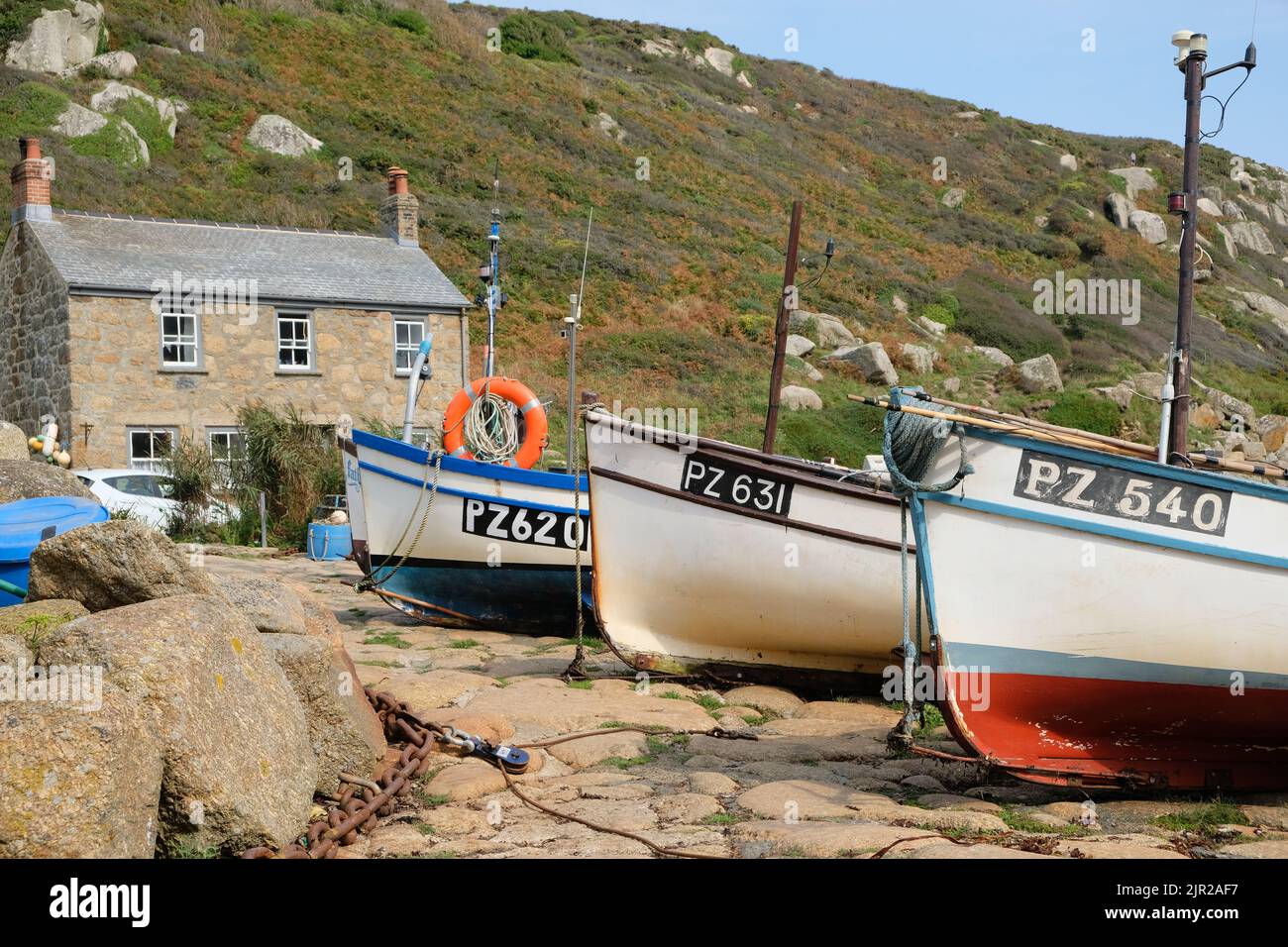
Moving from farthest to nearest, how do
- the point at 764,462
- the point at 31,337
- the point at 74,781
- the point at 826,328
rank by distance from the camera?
1. the point at 826,328
2. the point at 31,337
3. the point at 764,462
4. the point at 74,781

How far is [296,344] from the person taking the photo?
917 inches

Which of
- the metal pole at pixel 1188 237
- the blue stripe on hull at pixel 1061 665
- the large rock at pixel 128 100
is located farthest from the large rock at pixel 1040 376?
the blue stripe on hull at pixel 1061 665

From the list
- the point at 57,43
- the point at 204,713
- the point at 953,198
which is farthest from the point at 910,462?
the point at 953,198

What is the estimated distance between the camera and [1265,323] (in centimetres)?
4819

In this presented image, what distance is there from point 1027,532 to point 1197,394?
32.8 meters

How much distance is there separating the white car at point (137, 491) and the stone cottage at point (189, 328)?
1.41m

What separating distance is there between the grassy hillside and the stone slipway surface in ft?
65.1

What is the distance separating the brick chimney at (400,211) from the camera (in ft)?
87.1

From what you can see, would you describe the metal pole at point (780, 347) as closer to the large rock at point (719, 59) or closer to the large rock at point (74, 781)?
the large rock at point (74, 781)

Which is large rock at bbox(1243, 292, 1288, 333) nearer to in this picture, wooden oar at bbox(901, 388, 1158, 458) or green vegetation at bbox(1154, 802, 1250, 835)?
wooden oar at bbox(901, 388, 1158, 458)

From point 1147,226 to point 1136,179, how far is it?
720 centimetres

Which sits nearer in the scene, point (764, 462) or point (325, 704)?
point (325, 704)

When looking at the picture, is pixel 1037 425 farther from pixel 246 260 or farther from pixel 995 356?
pixel 995 356
